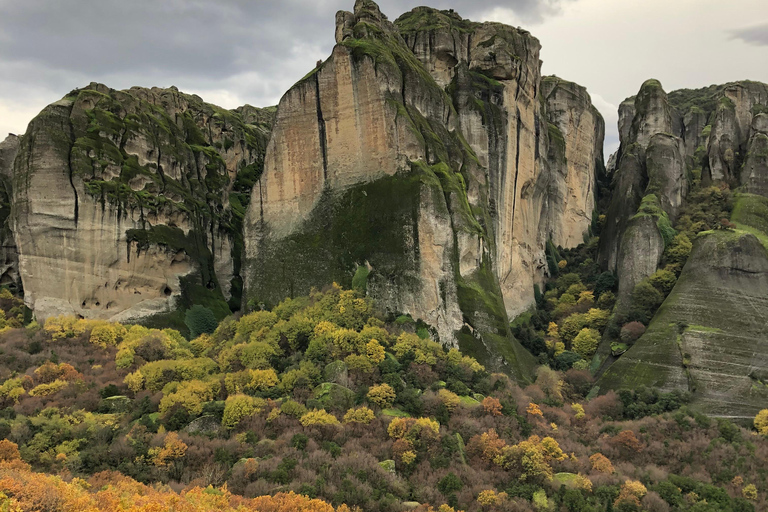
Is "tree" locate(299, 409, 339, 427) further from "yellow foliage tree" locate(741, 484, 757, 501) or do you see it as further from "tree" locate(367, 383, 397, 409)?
"yellow foliage tree" locate(741, 484, 757, 501)

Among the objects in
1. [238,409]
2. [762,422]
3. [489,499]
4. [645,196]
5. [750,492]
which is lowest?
[750,492]

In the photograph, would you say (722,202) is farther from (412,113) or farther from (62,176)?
(62,176)

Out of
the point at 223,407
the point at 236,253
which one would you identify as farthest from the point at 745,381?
the point at 236,253

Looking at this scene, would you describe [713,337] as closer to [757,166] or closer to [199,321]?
[757,166]

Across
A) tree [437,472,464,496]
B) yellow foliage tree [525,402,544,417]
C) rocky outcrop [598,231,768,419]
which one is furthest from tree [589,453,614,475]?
rocky outcrop [598,231,768,419]

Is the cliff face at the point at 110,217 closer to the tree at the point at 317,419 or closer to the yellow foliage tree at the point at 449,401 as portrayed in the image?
the tree at the point at 317,419

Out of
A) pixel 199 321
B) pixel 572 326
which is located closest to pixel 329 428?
pixel 199 321

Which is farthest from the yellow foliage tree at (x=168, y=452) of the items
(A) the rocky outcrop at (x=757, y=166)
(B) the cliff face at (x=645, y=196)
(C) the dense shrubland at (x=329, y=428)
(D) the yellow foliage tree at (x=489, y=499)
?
(A) the rocky outcrop at (x=757, y=166)
